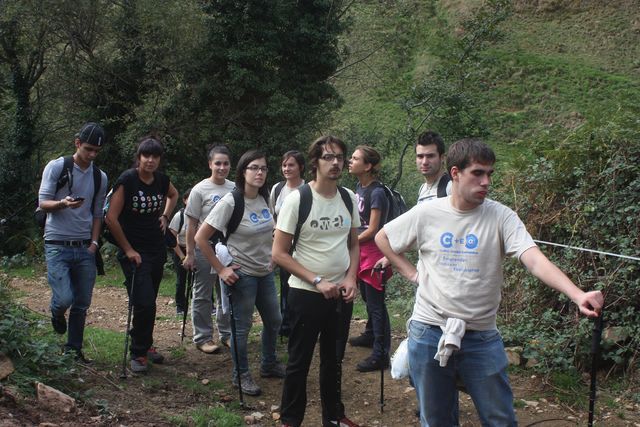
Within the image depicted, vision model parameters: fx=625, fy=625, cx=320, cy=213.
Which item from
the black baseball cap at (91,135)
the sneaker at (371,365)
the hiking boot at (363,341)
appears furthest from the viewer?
the hiking boot at (363,341)

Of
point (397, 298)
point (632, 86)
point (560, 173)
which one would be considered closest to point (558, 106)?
point (632, 86)

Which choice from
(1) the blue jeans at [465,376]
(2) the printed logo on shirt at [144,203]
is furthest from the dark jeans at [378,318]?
(1) the blue jeans at [465,376]

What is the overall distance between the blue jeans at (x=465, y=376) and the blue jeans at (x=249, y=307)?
231cm

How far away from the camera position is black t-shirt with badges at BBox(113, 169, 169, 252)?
576cm

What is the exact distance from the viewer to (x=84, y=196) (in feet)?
18.8

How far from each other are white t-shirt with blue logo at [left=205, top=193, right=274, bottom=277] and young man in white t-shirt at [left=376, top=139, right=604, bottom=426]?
231cm

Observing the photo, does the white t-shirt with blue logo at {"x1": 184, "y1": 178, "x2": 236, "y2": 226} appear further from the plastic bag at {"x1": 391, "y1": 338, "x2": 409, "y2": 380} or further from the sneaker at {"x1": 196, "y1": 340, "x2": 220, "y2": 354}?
the plastic bag at {"x1": 391, "y1": 338, "x2": 409, "y2": 380}

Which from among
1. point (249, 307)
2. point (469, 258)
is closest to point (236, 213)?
point (249, 307)

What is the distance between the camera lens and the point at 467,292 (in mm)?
3238

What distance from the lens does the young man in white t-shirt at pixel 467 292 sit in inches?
126

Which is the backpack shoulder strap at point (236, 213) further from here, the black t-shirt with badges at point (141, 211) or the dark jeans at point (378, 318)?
the dark jeans at point (378, 318)

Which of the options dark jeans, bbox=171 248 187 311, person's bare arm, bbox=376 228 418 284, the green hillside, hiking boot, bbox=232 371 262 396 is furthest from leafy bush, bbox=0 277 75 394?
the green hillside

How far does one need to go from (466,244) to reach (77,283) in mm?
3883

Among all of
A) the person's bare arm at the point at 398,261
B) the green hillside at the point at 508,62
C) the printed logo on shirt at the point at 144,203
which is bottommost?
the person's bare arm at the point at 398,261
